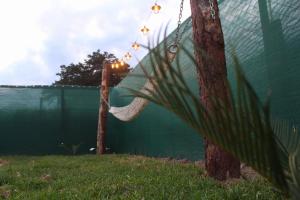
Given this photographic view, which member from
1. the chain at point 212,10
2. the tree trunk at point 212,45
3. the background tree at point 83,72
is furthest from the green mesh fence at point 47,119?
the background tree at point 83,72

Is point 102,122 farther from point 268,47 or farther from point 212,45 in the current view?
point 212,45

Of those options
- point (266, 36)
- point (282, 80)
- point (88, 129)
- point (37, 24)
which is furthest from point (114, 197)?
point (37, 24)

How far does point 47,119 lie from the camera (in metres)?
10.3

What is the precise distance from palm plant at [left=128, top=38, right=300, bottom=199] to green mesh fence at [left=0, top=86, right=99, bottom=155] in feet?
32.0

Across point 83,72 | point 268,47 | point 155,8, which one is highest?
point 83,72

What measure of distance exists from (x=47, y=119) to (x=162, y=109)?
4.11m

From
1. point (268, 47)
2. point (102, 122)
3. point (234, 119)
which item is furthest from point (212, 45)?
point (102, 122)

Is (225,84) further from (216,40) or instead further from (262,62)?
(262,62)

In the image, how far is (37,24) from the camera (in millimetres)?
20172

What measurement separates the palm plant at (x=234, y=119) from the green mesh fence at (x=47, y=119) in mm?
9741

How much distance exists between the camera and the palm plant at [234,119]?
0.66 meters

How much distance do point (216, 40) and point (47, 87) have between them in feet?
25.6

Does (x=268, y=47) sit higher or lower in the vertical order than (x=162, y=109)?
higher

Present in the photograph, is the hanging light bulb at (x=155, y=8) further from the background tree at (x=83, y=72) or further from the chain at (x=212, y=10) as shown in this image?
the background tree at (x=83, y=72)
